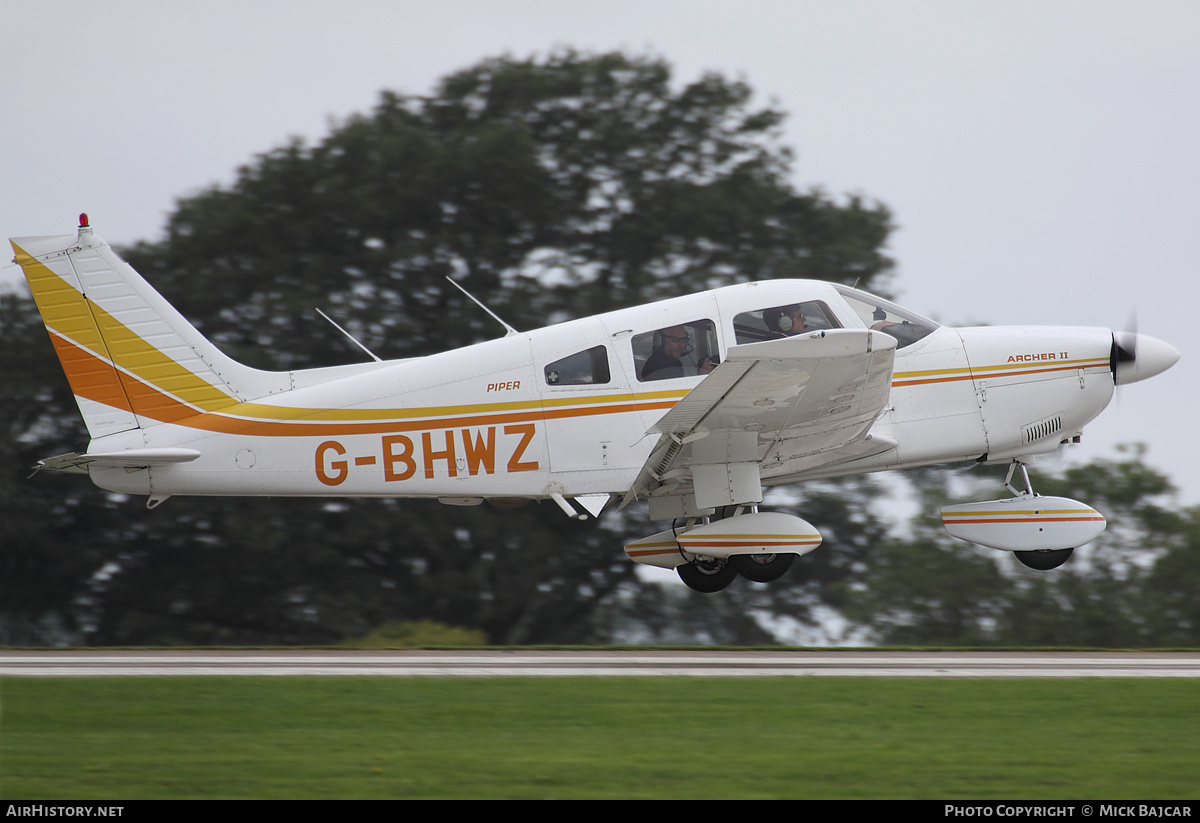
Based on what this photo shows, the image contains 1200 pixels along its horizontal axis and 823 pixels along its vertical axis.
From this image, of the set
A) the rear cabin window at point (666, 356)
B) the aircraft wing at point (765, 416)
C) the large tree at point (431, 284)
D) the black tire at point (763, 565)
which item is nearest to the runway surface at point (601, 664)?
the black tire at point (763, 565)

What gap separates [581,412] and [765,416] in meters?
1.54

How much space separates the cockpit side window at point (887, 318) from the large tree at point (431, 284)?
674cm

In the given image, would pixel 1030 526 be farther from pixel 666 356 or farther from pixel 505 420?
pixel 505 420

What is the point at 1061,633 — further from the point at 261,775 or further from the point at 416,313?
the point at 261,775

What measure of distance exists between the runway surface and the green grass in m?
0.55

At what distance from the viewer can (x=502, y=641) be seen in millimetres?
16438

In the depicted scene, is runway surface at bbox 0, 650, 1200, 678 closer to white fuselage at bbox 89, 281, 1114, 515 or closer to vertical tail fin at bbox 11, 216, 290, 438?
white fuselage at bbox 89, 281, 1114, 515

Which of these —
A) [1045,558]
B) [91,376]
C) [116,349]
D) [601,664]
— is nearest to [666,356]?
[601,664]

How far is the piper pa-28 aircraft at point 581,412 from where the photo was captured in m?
9.25

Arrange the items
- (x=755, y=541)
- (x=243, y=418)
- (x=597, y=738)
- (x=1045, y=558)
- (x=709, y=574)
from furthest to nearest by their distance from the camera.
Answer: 1. (x=709, y=574)
2. (x=1045, y=558)
3. (x=243, y=418)
4. (x=755, y=541)
5. (x=597, y=738)

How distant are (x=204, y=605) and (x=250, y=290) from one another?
474 centimetres

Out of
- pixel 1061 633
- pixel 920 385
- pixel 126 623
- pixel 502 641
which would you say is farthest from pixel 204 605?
pixel 1061 633

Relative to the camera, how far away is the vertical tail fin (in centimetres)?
948

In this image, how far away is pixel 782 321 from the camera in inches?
364
